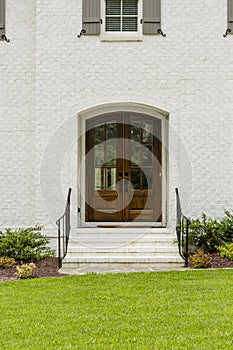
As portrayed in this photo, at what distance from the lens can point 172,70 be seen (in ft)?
34.7

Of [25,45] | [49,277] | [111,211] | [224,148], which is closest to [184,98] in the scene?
[224,148]

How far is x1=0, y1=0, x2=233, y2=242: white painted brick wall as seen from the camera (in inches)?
415

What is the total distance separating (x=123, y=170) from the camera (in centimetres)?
1123

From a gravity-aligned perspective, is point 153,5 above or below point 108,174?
above

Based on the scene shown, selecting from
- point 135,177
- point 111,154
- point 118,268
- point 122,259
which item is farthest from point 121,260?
point 111,154

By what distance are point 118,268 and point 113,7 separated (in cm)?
551

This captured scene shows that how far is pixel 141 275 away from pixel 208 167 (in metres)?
3.42

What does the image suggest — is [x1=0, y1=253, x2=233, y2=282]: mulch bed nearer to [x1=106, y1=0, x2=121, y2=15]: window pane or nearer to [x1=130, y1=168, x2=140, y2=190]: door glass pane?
[x1=130, y1=168, x2=140, y2=190]: door glass pane

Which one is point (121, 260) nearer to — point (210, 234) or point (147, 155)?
point (210, 234)

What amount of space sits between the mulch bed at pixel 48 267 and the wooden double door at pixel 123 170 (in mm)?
1829

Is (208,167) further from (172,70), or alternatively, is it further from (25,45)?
(25,45)

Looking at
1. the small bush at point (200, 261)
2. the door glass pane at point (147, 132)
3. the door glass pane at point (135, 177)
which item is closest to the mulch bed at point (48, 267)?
the small bush at point (200, 261)

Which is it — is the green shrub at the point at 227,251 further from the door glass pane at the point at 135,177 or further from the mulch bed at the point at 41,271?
the mulch bed at the point at 41,271

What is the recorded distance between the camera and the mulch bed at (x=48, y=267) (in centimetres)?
845
